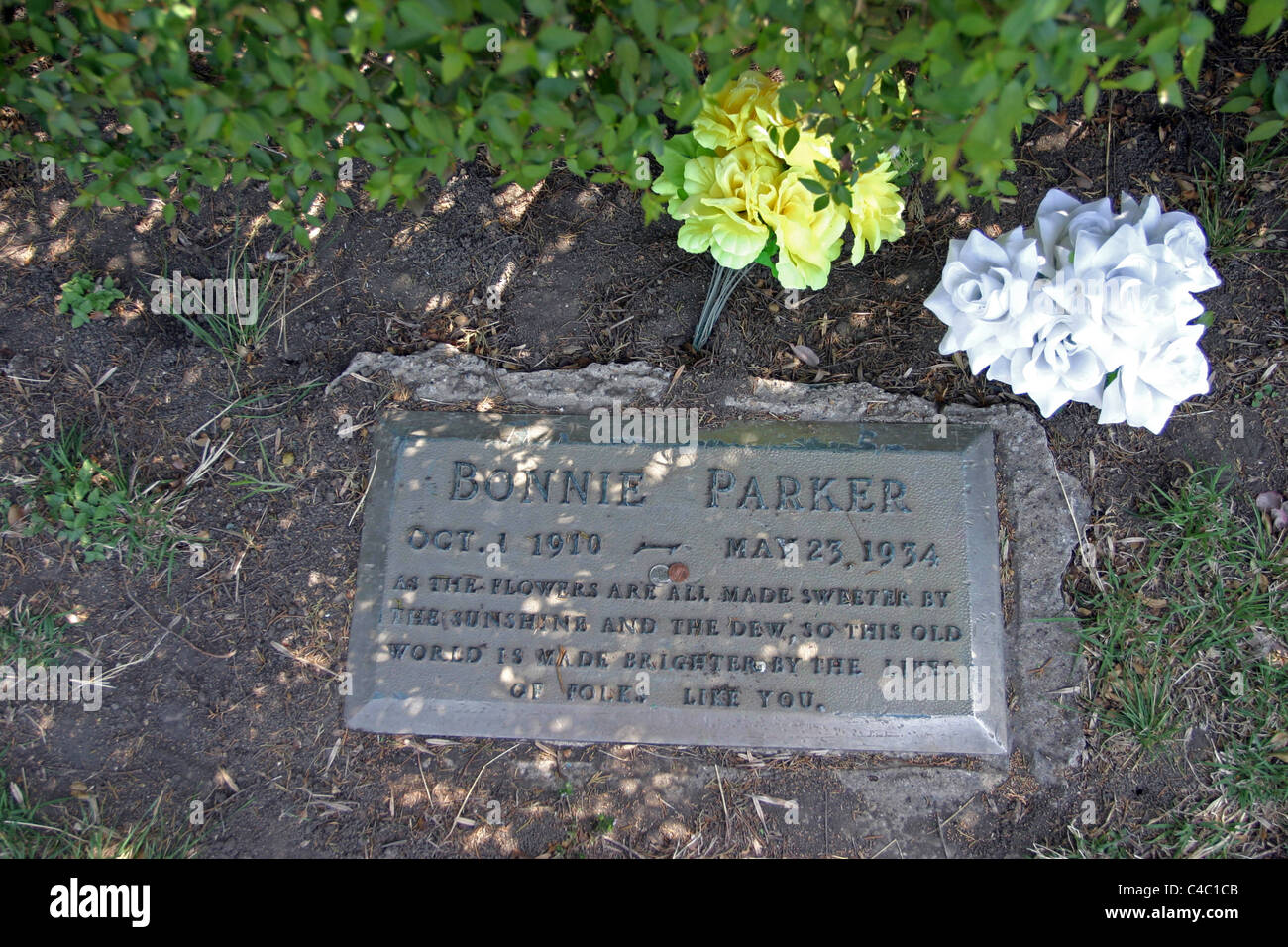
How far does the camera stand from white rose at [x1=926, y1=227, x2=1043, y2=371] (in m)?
2.31

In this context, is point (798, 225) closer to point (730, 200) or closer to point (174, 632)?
point (730, 200)

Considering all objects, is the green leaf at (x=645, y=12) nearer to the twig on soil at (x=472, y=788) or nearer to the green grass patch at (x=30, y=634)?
the twig on soil at (x=472, y=788)

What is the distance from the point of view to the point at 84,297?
2881 mm

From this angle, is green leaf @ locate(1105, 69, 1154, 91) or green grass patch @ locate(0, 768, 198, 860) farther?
green grass patch @ locate(0, 768, 198, 860)

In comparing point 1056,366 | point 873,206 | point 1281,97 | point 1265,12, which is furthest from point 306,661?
point 1281,97

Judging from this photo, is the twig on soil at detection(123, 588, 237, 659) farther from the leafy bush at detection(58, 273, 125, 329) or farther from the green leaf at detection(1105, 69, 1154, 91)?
the green leaf at detection(1105, 69, 1154, 91)

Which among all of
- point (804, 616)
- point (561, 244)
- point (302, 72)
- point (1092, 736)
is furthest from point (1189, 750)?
point (302, 72)

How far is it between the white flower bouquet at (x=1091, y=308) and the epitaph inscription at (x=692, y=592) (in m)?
0.38

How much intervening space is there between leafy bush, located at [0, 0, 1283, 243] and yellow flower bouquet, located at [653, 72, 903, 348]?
5.7 inches

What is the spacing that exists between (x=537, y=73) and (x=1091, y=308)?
1703 millimetres

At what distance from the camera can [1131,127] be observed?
2.92m

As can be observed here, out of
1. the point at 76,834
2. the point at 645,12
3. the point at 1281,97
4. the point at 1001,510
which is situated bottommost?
the point at 76,834

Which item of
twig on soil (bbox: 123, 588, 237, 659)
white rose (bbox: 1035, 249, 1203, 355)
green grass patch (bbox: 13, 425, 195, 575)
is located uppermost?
white rose (bbox: 1035, 249, 1203, 355)

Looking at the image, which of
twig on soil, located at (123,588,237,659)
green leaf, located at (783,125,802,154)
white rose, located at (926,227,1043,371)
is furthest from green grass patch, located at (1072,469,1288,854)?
twig on soil, located at (123,588,237,659)
